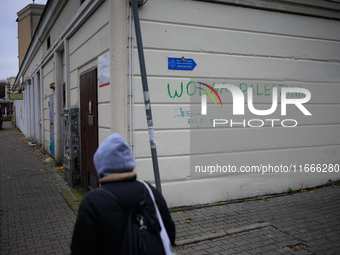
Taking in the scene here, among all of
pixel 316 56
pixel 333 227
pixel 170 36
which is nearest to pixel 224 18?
pixel 170 36

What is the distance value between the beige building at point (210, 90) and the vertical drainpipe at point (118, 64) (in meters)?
0.02

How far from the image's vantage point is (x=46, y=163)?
11445 mm

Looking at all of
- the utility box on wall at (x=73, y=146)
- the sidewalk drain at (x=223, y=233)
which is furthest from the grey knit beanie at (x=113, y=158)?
the utility box on wall at (x=73, y=146)

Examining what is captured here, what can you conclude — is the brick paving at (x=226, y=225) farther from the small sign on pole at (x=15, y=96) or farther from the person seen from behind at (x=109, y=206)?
the small sign on pole at (x=15, y=96)

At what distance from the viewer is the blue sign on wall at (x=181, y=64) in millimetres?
5781

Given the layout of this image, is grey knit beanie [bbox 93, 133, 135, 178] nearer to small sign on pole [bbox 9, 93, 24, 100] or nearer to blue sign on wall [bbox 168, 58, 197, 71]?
blue sign on wall [bbox 168, 58, 197, 71]

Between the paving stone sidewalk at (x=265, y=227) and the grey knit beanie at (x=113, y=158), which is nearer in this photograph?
the grey knit beanie at (x=113, y=158)

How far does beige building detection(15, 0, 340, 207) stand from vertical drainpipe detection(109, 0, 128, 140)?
0.02 meters

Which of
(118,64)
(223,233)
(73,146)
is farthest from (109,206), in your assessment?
(73,146)

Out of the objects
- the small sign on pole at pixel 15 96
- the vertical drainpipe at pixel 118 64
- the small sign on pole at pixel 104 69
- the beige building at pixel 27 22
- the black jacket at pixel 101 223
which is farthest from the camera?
the beige building at pixel 27 22

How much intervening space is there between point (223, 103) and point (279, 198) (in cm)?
226

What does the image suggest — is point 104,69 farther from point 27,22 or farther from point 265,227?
point 27,22

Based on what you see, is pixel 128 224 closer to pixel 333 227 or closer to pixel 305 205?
pixel 333 227

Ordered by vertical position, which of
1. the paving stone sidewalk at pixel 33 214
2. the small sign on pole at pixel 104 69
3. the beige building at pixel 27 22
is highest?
the beige building at pixel 27 22
